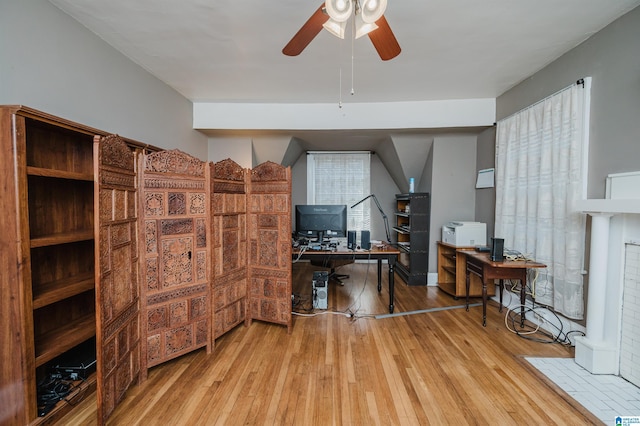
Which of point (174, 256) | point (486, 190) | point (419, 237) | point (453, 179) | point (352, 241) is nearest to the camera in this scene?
point (174, 256)

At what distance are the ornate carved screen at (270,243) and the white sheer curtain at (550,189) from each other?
256 centimetres

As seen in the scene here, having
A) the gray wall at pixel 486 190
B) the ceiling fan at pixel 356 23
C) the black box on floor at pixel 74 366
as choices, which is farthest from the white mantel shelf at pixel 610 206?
the black box on floor at pixel 74 366

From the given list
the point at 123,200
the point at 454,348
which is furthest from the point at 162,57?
the point at 454,348

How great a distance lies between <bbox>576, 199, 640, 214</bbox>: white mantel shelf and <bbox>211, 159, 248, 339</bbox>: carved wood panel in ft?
9.68

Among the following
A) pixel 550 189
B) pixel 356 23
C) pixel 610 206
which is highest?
pixel 356 23

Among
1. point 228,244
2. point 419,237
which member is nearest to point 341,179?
point 419,237

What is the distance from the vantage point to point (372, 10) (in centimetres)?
119

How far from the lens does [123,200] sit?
5.42 ft

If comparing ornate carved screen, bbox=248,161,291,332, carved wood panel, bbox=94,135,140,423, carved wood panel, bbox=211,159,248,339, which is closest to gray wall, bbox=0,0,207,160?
carved wood panel, bbox=94,135,140,423

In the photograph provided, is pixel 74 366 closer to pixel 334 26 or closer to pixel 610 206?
pixel 334 26

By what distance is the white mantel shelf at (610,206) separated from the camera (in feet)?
5.22

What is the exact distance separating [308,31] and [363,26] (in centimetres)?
30

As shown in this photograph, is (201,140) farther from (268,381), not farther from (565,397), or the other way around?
(565,397)

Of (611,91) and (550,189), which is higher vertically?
(611,91)
